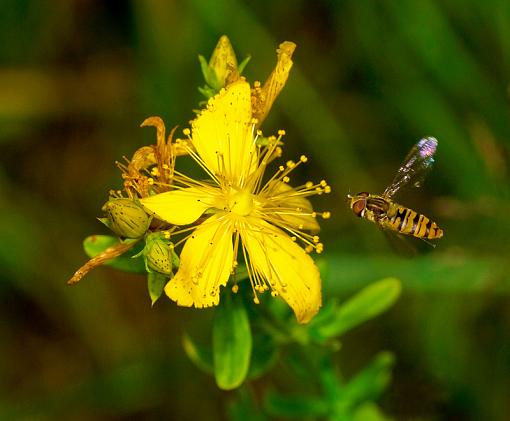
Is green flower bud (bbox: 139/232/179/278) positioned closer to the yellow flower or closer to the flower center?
the yellow flower

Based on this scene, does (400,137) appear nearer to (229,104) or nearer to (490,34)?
(490,34)

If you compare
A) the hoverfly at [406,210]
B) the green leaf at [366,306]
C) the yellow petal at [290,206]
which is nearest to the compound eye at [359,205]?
the hoverfly at [406,210]

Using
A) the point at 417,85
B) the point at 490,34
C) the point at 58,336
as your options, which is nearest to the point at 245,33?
the point at 417,85

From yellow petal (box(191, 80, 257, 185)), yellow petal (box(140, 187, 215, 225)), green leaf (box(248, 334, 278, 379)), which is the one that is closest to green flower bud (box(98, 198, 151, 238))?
yellow petal (box(140, 187, 215, 225))

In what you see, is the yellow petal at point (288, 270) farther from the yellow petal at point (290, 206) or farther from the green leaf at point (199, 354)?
the green leaf at point (199, 354)

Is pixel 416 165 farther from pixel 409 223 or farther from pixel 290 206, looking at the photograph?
pixel 290 206

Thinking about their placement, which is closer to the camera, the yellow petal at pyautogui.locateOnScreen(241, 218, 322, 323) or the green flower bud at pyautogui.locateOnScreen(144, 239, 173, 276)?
the green flower bud at pyautogui.locateOnScreen(144, 239, 173, 276)
